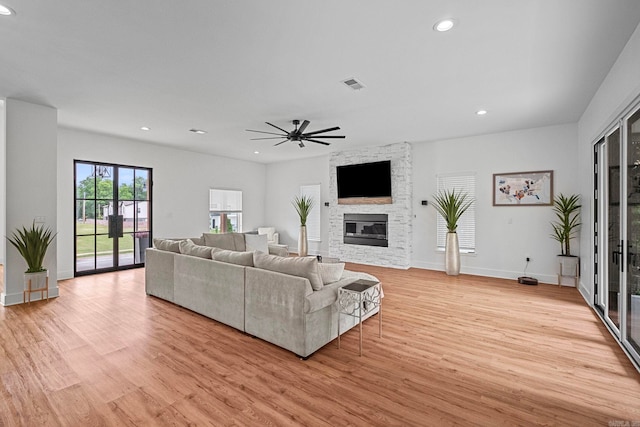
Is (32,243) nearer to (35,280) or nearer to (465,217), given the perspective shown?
(35,280)

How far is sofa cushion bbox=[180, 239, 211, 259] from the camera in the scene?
13.4ft

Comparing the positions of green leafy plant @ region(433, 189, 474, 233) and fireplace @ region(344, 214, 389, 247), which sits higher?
green leafy plant @ region(433, 189, 474, 233)

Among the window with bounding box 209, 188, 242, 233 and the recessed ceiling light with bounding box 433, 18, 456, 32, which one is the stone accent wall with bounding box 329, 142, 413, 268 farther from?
the recessed ceiling light with bounding box 433, 18, 456, 32

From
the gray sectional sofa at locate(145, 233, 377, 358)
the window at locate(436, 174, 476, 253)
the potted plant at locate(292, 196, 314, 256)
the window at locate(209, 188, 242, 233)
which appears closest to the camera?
the gray sectional sofa at locate(145, 233, 377, 358)

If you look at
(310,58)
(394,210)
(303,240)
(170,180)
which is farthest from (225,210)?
(310,58)

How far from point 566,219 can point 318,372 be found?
5223 millimetres

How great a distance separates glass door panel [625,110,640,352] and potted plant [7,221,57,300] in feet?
24.3

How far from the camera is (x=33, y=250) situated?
4.47 metres

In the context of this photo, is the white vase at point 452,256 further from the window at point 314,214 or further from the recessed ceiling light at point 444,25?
the recessed ceiling light at point 444,25

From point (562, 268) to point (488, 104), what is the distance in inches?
131

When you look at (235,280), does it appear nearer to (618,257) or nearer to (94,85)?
(94,85)

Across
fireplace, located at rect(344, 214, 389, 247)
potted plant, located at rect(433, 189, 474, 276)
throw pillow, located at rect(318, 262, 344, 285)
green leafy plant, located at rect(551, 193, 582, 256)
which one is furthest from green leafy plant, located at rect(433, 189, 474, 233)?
throw pillow, located at rect(318, 262, 344, 285)

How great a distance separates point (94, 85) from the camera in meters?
3.86

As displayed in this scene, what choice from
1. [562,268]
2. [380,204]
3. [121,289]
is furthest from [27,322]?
[562,268]
